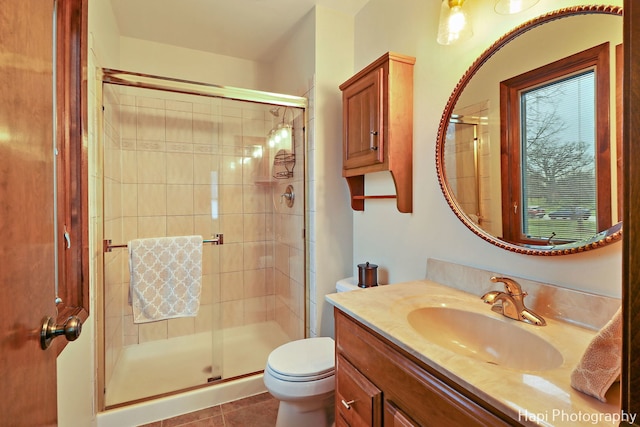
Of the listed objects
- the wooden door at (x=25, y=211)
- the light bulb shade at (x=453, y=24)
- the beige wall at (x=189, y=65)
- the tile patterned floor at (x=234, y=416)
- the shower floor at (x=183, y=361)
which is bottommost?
the tile patterned floor at (x=234, y=416)

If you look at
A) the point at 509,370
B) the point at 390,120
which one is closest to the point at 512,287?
the point at 509,370

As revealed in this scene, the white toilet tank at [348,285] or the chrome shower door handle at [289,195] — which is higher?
the chrome shower door handle at [289,195]

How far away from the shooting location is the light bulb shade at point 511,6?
3.23 ft

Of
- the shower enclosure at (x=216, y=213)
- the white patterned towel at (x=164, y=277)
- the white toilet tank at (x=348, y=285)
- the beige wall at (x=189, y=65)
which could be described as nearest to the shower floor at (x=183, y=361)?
the shower enclosure at (x=216, y=213)

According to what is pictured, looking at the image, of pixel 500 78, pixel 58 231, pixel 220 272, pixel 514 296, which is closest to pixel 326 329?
pixel 220 272

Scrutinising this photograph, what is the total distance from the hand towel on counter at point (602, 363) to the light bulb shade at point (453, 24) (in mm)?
1119

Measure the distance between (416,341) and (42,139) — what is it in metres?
0.97

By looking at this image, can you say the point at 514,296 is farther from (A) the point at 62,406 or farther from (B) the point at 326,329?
(A) the point at 62,406

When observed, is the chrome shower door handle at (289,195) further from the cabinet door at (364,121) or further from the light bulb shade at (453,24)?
the light bulb shade at (453,24)

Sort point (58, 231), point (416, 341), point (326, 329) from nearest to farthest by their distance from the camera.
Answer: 1. point (416, 341)
2. point (58, 231)
3. point (326, 329)

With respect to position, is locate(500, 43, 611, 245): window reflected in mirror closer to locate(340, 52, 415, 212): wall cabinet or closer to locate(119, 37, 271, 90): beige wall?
locate(340, 52, 415, 212): wall cabinet

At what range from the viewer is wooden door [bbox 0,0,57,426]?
0.47m

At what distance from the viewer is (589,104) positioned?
851 mm

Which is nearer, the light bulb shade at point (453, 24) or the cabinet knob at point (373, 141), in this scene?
the light bulb shade at point (453, 24)
